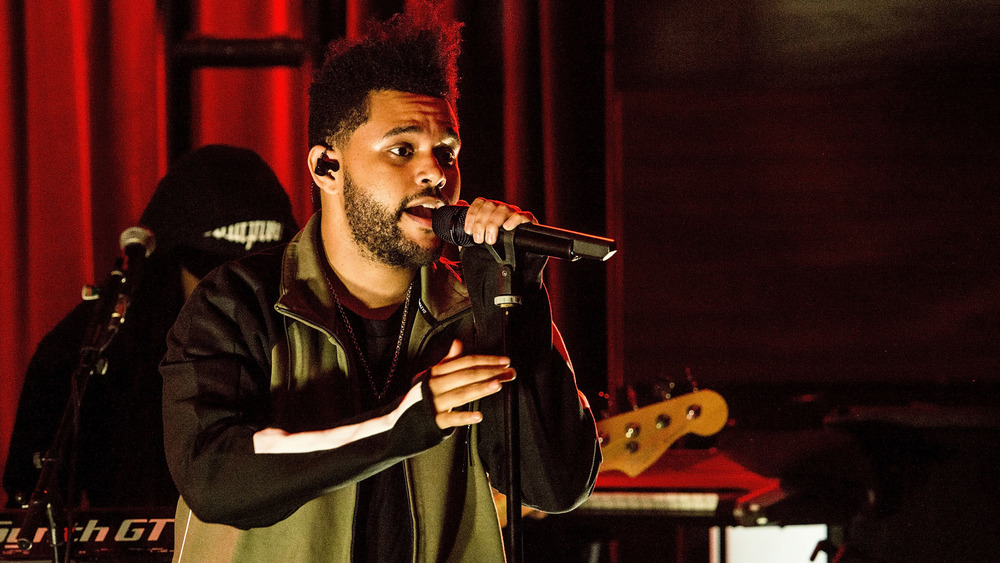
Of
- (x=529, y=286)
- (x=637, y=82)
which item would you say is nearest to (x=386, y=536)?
(x=529, y=286)

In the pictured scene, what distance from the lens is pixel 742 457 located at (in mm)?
3014

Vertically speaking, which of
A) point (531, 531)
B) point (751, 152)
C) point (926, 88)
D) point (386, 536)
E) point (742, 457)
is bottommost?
point (531, 531)

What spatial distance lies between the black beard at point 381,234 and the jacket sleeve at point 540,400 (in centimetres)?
22

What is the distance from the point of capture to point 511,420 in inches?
51.9

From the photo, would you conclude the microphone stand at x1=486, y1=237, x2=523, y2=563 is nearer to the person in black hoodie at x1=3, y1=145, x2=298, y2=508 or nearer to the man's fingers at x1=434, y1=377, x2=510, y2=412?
the man's fingers at x1=434, y1=377, x2=510, y2=412

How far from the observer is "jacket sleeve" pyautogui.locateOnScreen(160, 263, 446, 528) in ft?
4.60

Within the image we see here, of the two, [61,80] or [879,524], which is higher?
[61,80]

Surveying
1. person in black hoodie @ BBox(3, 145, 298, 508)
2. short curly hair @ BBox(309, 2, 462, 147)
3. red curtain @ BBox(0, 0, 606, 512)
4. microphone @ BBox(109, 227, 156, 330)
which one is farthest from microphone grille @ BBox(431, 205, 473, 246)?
red curtain @ BBox(0, 0, 606, 512)

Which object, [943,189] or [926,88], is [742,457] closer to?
[943,189]

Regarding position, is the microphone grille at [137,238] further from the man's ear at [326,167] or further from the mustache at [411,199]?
the mustache at [411,199]

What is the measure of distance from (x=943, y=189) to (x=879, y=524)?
1.57 metres

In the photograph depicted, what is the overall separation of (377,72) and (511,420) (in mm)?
927

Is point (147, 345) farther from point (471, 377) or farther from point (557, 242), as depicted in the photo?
point (557, 242)

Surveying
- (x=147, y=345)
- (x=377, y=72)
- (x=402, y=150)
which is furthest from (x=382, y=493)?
(x=147, y=345)
